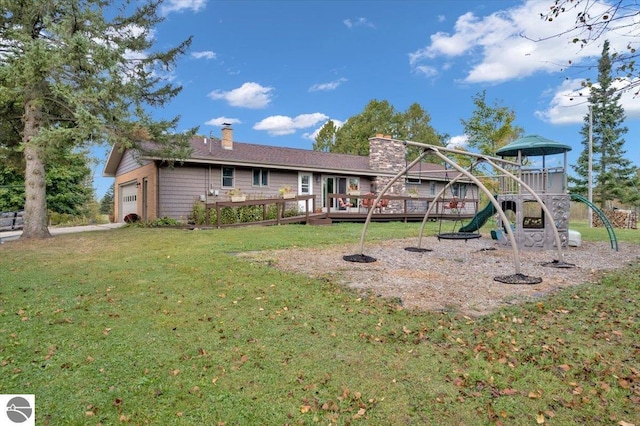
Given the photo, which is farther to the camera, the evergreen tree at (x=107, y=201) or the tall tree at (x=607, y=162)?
the evergreen tree at (x=107, y=201)

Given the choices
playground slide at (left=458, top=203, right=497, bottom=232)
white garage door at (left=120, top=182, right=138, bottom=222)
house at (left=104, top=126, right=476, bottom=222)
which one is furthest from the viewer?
white garage door at (left=120, top=182, right=138, bottom=222)

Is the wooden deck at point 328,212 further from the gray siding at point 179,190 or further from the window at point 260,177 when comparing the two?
the gray siding at point 179,190

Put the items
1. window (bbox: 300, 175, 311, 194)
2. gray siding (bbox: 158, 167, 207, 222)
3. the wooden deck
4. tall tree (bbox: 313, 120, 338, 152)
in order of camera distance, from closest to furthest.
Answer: the wooden deck, gray siding (bbox: 158, 167, 207, 222), window (bbox: 300, 175, 311, 194), tall tree (bbox: 313, 120, 338, 152)

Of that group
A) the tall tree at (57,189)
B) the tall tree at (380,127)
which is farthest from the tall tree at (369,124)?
the tall tree at (57,189)

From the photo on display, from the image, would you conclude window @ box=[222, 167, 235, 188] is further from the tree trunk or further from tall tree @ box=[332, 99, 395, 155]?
tall tree @ box=[332, 99, 395, 155]

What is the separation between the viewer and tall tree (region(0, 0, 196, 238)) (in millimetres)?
10352

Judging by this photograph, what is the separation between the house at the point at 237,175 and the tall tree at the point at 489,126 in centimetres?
388

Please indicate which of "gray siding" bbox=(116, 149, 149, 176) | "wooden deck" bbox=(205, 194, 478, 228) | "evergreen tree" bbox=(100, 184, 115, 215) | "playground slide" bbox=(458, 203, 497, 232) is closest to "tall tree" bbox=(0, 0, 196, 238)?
"wooden deck" bbox=(205, 194, 478, 228)

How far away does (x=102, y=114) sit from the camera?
1188 centimetres

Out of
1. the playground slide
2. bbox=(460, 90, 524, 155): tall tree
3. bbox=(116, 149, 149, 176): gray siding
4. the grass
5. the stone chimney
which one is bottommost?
the grass

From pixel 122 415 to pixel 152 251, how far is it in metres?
7.32

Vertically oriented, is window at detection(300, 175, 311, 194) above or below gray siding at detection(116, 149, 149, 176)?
below

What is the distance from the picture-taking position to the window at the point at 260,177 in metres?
18.5

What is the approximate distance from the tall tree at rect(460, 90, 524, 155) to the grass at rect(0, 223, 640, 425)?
67.8 ft
